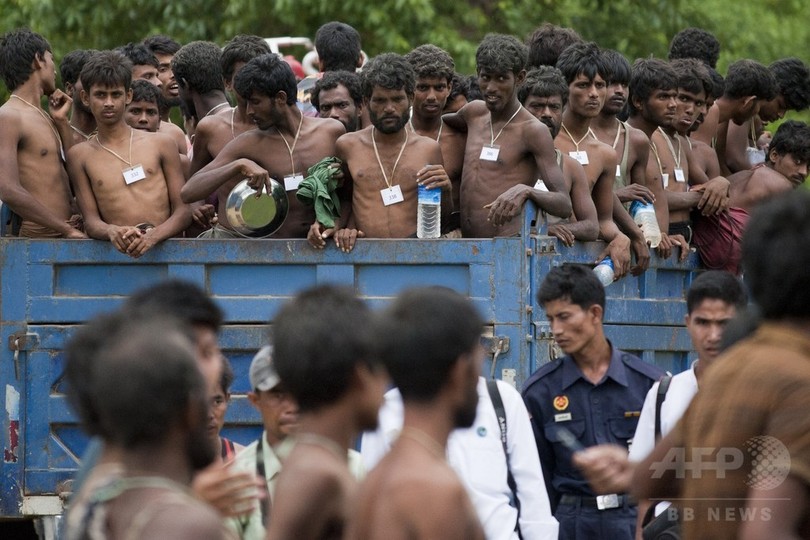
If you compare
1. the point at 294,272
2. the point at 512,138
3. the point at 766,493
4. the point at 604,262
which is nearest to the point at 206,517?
the point at 766,493

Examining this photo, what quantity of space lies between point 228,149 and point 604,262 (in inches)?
75.4

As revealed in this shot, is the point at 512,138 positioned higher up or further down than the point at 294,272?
higher up

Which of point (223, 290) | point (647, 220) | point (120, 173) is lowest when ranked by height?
point (223, 290)

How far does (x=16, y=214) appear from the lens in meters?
7.09

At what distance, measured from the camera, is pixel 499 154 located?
7.39 meters

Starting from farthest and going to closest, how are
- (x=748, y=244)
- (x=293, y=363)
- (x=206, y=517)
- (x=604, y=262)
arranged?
(x=604, y=262) < (x=293, y=363) < (x=748, y=244) < (x=206, y=517)

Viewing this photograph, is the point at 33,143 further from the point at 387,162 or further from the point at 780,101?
the point at 780,101

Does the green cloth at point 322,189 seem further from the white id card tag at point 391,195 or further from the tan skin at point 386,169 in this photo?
the white id card tag at point 391,195

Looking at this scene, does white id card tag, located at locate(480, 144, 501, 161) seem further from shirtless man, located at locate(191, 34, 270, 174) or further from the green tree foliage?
the green tree foliage

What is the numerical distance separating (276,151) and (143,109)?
5.16 ft

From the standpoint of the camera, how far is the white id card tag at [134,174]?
7.27m

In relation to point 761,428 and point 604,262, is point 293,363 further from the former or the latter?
point 604,262

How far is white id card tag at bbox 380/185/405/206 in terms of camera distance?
7.09 meters

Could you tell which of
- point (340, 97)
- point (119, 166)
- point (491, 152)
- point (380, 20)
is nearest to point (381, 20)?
point (380, 20)
